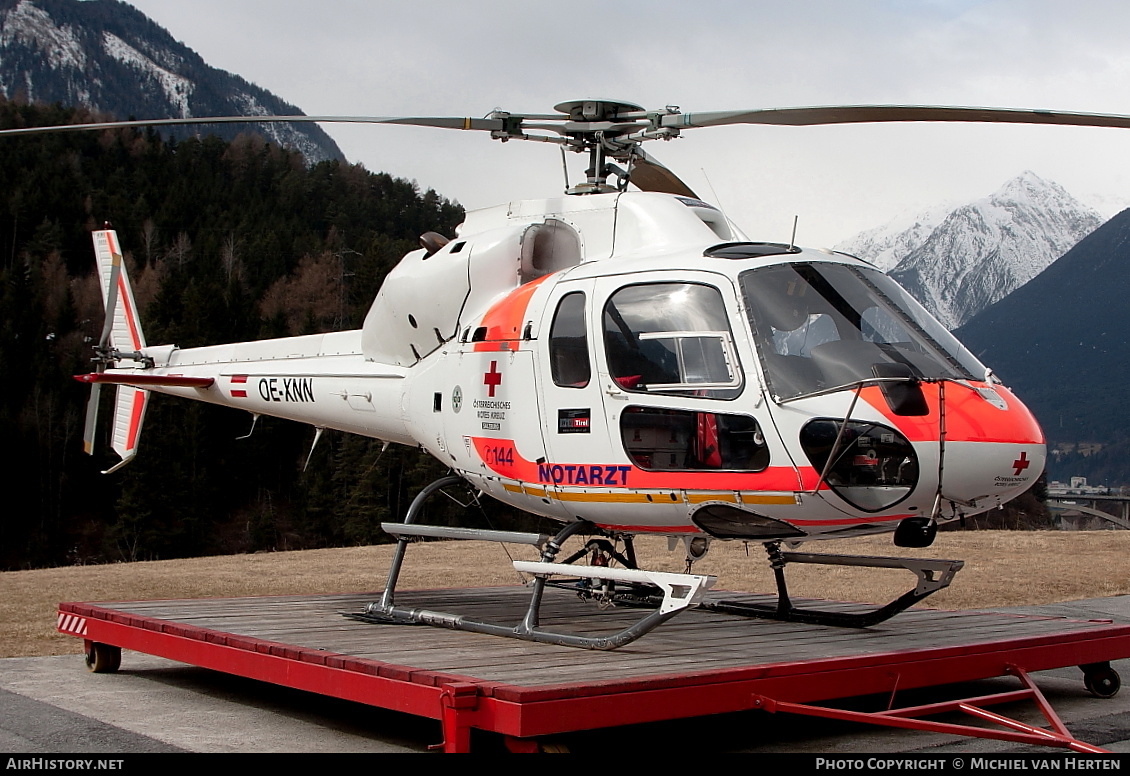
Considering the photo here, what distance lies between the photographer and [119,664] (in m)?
9.60

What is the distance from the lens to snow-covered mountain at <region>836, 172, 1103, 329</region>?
15000cm

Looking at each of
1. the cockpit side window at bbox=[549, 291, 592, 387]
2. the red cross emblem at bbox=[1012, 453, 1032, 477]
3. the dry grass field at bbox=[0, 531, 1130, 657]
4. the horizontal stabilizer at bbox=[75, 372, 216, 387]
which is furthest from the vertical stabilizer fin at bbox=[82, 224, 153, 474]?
the red cross emblem at bbox=[1012, 453, 1032, 477]

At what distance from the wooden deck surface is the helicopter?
310 mm

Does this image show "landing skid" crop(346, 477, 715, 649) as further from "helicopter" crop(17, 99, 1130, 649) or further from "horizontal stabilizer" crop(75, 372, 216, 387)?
"horizontal stabilizer" crop(75, 372, 216, 387)

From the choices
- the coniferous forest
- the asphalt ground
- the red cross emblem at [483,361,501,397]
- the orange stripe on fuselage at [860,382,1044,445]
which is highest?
the coniferous forest

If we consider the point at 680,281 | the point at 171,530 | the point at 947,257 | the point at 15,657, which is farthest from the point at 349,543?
the point at 947,257

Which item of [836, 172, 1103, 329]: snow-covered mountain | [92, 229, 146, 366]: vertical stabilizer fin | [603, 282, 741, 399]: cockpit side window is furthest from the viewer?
[836, 172, 1103, 329]: snow-covered mountain

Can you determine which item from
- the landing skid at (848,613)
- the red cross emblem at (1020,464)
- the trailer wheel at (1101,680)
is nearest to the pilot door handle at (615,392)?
the landing skid at (848,613)

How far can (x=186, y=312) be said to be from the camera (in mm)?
73250

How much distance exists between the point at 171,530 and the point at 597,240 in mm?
58052

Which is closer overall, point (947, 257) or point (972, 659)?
point (972, 659)

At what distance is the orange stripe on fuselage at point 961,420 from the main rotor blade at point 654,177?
124 inches

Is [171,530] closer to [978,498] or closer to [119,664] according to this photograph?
[119,664]

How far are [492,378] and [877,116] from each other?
3221mm
